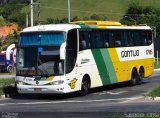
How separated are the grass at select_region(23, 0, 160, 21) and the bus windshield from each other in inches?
4140

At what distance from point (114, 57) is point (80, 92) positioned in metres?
3.69

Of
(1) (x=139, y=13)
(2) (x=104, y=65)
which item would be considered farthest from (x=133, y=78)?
(1) (x=139, y=13)

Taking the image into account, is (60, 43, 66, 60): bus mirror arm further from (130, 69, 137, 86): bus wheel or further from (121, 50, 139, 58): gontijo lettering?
(130, 69, 137, 86): bus wheel

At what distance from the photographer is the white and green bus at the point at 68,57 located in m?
22.4

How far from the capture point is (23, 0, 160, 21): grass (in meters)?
132

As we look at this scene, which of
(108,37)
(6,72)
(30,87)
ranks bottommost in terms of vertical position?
(6,72)

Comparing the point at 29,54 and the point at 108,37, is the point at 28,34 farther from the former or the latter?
the point at 108,37

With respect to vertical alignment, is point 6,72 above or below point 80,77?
below

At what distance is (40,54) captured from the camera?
74.2ft

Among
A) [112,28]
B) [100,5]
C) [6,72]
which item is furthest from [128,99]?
[100,5]

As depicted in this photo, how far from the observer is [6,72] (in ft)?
139

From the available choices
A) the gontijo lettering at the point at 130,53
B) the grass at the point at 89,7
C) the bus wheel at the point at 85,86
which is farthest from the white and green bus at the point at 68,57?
the grass at the point at 89,7

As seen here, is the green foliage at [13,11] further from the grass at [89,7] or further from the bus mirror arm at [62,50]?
the bus mirror arm at [62,50]

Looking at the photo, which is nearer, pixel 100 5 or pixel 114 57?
pixel 114 57
